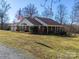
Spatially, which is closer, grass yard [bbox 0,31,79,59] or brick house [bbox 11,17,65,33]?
grass yard [bbox 0,31,79,59]

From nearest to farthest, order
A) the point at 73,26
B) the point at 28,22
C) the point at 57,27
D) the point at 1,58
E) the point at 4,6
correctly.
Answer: the point at 1,58 → the point at 28,22 → the point at 57,27 → the point at 4,6 → the point at 73,26

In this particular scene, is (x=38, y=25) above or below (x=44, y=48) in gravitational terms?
above

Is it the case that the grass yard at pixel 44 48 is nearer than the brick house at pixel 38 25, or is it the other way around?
the grass yard at pixel 44 48

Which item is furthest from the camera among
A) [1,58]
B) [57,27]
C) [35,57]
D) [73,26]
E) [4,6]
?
[73,26]

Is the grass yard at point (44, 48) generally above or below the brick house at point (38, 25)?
below

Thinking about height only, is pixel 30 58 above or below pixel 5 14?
below

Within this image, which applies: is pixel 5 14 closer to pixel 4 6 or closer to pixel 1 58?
pixel 4 6

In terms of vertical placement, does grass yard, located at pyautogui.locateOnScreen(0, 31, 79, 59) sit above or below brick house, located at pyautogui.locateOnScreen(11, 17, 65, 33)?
below

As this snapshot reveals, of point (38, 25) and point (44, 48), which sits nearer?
→ point (44, 48)

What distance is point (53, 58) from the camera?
42.1 feet

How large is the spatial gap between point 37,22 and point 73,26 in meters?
29.3

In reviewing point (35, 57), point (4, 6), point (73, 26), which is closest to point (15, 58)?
point (35, 57)

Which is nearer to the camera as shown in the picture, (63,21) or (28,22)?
(28,22)

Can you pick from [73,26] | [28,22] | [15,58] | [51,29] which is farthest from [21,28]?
[15,58]
